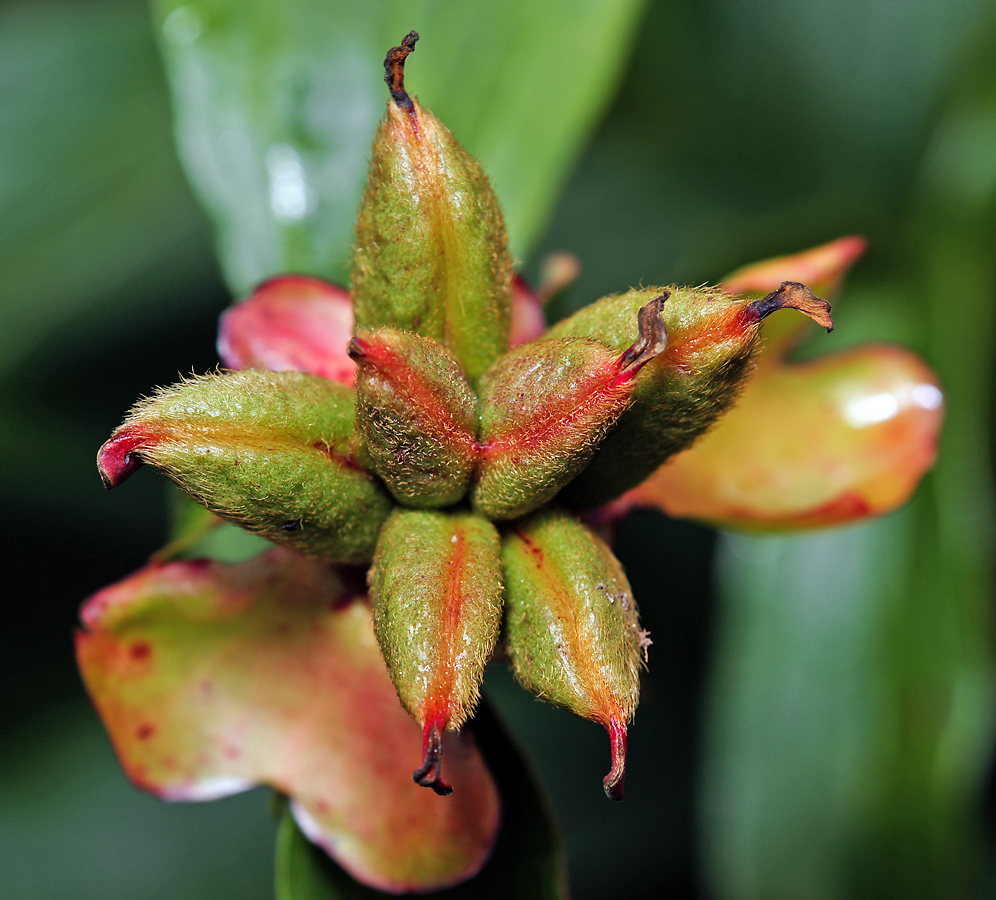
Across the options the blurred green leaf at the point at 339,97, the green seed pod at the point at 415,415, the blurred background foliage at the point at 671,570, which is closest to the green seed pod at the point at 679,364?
the green seed pod at the point at 415,415

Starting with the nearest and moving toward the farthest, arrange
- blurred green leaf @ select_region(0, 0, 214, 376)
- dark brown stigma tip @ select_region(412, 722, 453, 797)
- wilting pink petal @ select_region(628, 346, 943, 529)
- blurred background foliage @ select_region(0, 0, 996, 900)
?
dark brown stigma tip @ select_region(412, 722, 453, 797)
wilting pink petal @ select_region(628, 346, 943, 529)
blurred green leaf @ select_region(0, 0, 214, 376)
blurred background foliage @ select_region(0, 0, 996, 900)

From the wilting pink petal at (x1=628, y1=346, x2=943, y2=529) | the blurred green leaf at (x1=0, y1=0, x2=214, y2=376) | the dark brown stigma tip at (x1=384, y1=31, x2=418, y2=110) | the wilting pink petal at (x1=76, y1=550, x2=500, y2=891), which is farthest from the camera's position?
the blurred green leaf at (x1=0, y1=0, x2=214, y2=376)

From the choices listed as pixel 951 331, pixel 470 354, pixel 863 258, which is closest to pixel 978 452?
pixel 951 331

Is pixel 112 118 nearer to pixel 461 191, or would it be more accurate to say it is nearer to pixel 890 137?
pixel 461 191

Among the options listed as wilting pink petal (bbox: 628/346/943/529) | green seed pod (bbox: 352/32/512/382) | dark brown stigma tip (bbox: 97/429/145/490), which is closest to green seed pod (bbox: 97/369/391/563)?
dark brown stigma tip (bbox: 97/429/145/490)

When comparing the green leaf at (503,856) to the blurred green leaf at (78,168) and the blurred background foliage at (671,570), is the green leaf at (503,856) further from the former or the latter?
the blurred green leaf at (78,168)

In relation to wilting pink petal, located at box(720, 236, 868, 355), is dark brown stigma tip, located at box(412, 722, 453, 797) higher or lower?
lower

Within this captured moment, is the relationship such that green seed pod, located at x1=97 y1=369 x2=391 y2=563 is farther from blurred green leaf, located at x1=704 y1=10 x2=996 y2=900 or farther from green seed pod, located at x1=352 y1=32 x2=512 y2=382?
blurred green leaf, located at x1=704 y1=10 x2=996 y2=900
